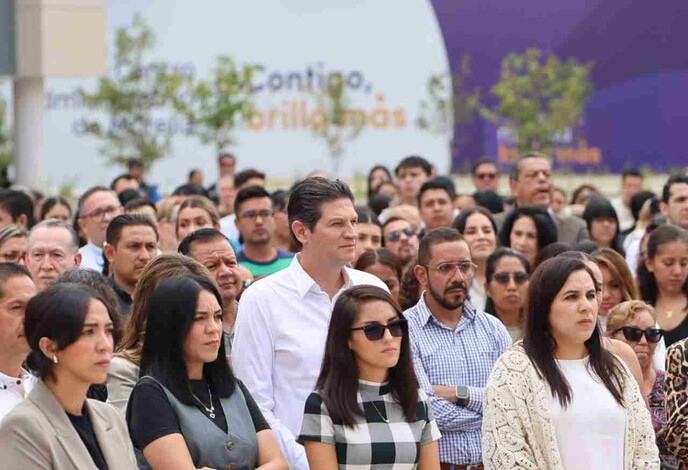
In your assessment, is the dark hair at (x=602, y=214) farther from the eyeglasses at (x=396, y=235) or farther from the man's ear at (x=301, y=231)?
the man's ear at (x=301, y=231)

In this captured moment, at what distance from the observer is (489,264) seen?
9.58m

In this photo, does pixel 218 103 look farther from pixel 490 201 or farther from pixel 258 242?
pixel 258 242

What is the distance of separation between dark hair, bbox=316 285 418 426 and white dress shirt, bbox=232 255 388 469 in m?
0.37

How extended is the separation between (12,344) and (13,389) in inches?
7.8

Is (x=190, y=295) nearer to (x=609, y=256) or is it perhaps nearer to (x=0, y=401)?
(x=0, y=401)

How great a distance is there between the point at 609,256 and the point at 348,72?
1078 inches

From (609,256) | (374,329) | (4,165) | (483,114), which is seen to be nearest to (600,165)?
(483,114)

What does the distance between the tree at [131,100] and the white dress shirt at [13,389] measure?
2630 cm

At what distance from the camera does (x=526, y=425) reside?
6.41 m

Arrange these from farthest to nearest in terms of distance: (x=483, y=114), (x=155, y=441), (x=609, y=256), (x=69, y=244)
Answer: (x=483, y=114) < (x=609, y=256) < (x=69, y=244) < (x=155, y=441)

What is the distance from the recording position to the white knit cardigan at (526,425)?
6367 mm

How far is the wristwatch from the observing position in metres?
7.42

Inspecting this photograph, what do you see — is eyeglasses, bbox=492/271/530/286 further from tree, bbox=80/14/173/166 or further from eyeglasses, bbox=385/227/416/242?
tree, bbox=80/14/173/166

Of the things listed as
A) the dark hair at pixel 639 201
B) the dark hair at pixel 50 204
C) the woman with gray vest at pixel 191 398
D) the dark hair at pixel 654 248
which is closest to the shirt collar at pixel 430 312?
the woman with gray vest at pixel 191 398
